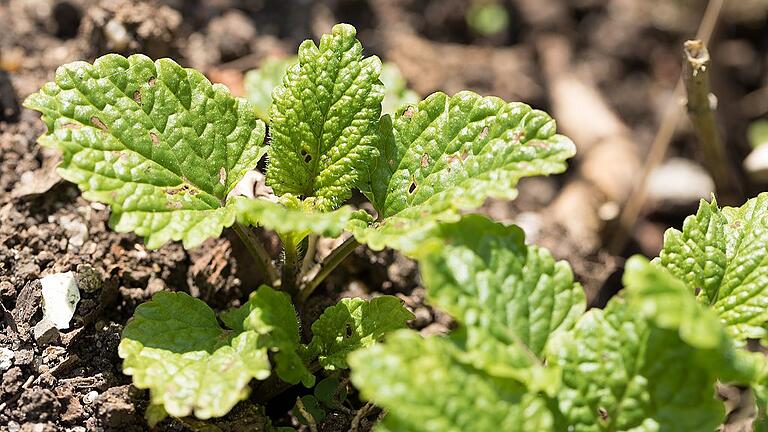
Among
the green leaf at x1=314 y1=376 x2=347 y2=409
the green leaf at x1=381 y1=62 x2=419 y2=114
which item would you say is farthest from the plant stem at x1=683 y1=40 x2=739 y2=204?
the green leaf at x1=314 y1=376 x2=347 y2=409

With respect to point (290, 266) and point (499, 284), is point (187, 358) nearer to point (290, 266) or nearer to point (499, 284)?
point (290, 266)

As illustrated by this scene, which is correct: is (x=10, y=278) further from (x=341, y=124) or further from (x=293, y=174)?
(x=341, y=124)

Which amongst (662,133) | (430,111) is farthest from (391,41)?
(430,111)

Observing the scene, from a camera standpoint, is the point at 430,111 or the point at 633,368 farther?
the point at 430,111

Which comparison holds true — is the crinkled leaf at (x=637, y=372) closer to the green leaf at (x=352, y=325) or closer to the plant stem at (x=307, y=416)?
the green leaf at (x=352, y=325)

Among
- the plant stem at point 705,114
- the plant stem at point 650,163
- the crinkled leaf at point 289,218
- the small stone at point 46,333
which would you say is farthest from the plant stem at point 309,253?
the plant stem at point 650,163

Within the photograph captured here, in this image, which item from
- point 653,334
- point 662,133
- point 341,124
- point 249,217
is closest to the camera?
point 653,334

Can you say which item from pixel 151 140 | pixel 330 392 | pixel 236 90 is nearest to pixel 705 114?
pixel 330 392
